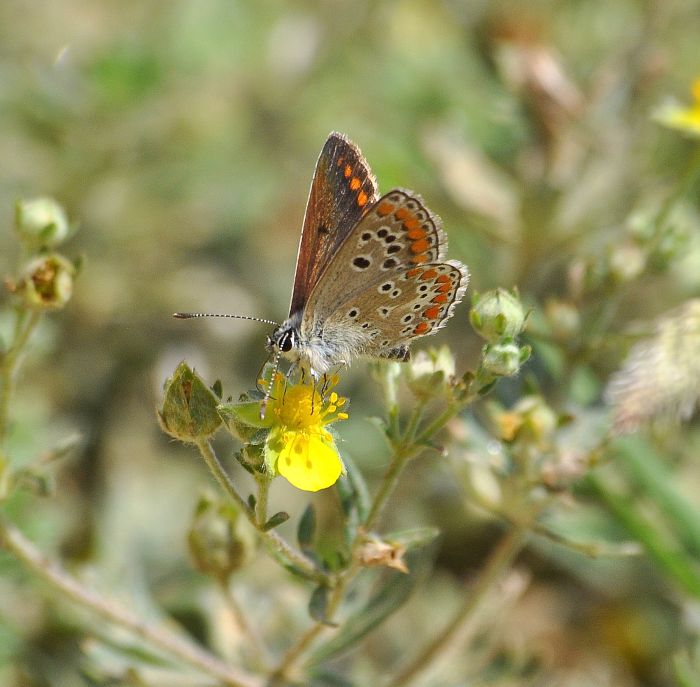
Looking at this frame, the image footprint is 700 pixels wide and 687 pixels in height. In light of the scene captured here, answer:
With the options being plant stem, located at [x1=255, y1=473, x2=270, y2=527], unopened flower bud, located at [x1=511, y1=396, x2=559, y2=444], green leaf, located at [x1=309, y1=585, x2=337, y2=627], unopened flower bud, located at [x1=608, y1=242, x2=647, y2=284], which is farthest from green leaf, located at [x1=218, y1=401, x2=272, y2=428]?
unopened flower bud, located at [x1=608, y1=242, x2=647, y2=284]

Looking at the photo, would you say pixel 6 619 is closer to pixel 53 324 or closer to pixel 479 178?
pixel 53 324

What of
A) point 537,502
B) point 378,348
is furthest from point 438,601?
point 378,348

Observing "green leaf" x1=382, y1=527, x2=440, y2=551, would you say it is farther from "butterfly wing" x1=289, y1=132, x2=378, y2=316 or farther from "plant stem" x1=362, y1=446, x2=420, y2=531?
"butterfly wing" x1=289, y1=132, x2=378, y2=316

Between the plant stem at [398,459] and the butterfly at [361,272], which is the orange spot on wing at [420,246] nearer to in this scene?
the butterfly at [361,272]

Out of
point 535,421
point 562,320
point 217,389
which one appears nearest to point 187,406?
point 217,389

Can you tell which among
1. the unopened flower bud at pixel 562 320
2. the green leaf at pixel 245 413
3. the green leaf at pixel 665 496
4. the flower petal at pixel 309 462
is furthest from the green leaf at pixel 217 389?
the green leaf at pixel 665 496

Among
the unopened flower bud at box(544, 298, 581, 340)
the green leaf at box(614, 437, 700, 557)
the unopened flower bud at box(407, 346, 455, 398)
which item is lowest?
the green leaf at box(614, 437, 700, 557)
